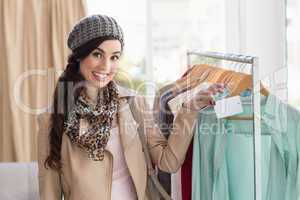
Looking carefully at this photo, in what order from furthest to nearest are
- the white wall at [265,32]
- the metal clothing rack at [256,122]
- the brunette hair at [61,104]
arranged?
the white wall at [265,32], the brunette hair at [61,104], the metal clothing rack at [256,122]

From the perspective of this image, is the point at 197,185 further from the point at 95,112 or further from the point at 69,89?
the point at 69,89

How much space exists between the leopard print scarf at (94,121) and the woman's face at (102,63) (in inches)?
2.0

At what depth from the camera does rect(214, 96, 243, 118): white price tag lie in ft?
5.26

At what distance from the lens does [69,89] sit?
177 centimetres

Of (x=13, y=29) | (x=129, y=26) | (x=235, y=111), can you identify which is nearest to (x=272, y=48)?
(x=129, y=26)

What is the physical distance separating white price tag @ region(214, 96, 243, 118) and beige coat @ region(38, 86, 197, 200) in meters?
0.11

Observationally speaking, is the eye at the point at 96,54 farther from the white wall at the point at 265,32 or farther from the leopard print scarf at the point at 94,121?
the white wall at the point at 265,32

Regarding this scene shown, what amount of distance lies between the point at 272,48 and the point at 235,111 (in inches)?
72.3

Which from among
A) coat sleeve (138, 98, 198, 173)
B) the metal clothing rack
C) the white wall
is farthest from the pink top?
the white wall

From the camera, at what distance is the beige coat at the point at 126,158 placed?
1733 millimetres

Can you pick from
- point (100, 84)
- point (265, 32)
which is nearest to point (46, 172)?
point (100, 84)

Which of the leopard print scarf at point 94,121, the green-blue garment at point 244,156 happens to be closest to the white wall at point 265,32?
the green-blue garment at point 244,156

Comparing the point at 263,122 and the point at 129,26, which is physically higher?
the point at 129,26

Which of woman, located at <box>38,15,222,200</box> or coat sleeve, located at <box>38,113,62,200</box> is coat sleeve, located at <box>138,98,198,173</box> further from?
coat sleeve, located at <box>38,113,62,200</box>
